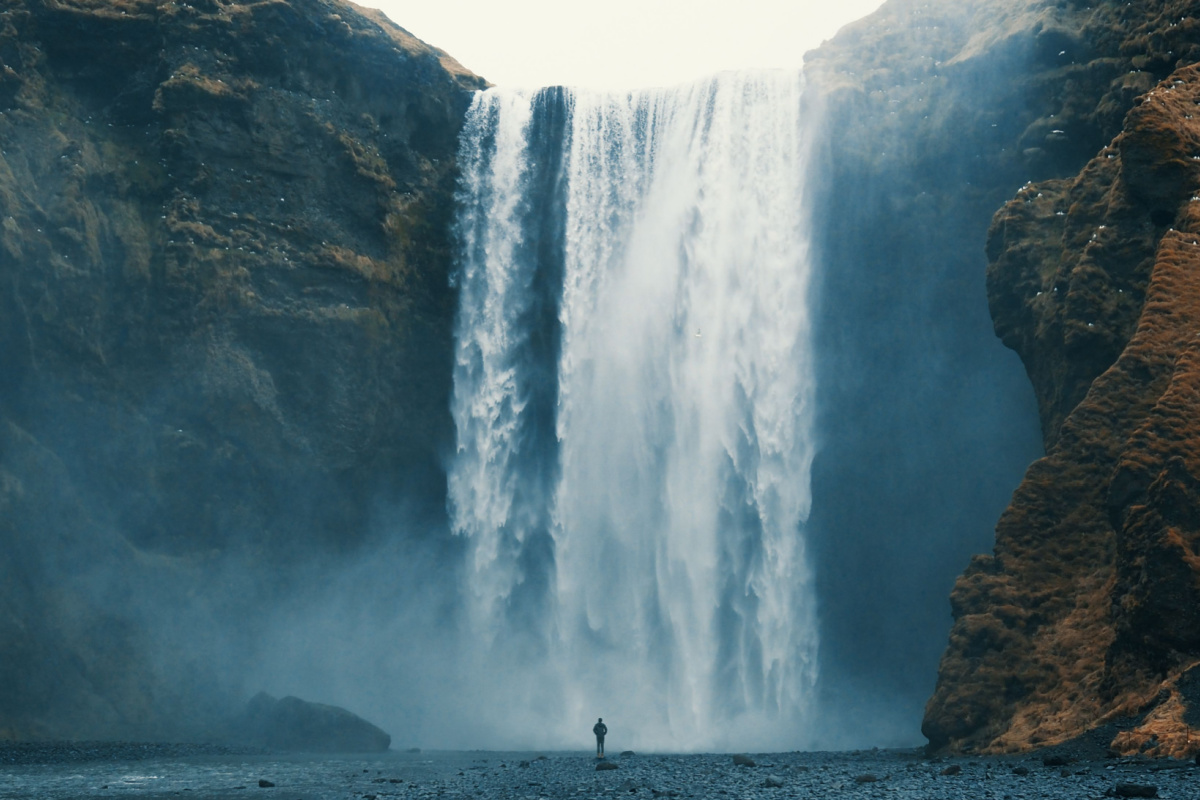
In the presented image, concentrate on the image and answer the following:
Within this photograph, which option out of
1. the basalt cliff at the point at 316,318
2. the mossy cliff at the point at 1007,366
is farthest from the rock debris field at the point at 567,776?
the basalt cliff at the point at 316,318

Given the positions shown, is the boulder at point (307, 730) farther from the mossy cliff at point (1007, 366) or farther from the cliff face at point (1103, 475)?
the cliff face at point (1103, 475)

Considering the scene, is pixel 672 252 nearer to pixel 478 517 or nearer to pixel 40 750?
pixel 478 517

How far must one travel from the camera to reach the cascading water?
109ft

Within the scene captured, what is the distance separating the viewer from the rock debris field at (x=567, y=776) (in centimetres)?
1469

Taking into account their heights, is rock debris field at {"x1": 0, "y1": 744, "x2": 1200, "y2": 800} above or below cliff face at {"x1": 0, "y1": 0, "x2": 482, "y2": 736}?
below

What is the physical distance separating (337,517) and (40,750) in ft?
40.1

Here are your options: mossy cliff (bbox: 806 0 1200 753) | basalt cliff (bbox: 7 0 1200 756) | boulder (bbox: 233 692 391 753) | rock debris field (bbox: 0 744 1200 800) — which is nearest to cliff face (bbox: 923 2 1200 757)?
mossy cliff (bbox: 806 0 1200 753)

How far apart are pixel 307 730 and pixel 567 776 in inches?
510

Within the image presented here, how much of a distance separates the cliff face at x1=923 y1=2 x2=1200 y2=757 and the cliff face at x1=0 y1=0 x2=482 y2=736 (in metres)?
20.5

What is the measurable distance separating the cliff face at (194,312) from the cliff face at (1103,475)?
20487mm

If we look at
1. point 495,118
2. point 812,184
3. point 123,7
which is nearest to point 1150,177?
point 812,184

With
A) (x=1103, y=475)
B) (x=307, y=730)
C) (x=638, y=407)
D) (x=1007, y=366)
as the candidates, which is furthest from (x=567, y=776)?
(x=1007, y=366)

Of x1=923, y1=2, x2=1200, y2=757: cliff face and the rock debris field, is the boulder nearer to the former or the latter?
the rock debris field

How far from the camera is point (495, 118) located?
38312 millimetres
